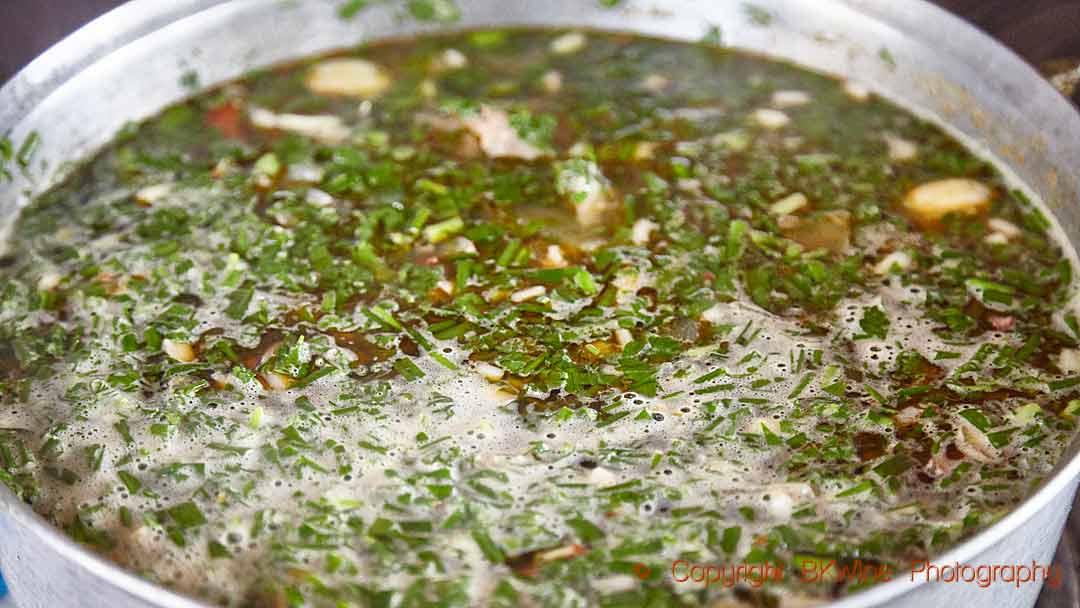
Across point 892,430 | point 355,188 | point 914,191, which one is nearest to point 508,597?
point 892,430

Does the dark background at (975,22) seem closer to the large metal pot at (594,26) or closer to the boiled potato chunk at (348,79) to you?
the large metal pot at (594,26)

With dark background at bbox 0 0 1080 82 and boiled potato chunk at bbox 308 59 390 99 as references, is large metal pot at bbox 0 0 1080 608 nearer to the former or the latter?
boiled potato chunk at bbox 308 59 390 99

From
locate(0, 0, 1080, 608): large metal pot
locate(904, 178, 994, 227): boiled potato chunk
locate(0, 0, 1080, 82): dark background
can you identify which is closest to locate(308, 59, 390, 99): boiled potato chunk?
locate(0, 0, 1080, 608): large metal pot

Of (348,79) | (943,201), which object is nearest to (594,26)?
(348,79)

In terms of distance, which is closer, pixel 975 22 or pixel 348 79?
pixel 348 79

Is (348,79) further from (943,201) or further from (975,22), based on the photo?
(975,22)

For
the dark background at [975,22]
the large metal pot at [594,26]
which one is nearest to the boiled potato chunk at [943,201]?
the large metal pot at [594,26]
